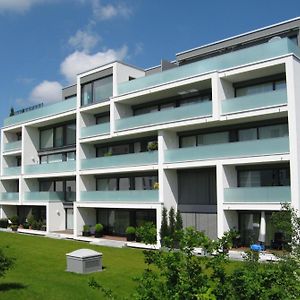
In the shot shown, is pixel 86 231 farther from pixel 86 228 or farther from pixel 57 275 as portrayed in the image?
pixel 57 275

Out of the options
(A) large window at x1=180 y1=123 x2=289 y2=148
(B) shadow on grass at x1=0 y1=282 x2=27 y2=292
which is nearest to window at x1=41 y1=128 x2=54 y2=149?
(A) large window at x1=180 y1=123 x2=289 y2=148

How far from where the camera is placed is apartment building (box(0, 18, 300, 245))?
2567 cm

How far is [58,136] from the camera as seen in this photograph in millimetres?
45469

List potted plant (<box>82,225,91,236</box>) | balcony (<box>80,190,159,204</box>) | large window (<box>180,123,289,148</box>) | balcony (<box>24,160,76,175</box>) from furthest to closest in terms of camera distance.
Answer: balcony (<box>24,160,76,175</box>)
potted plant (<box>82,225,91,236</box>)
balcony (<box>80,190,159,204</box>)
large window (<box>180,123,289,148</box>)

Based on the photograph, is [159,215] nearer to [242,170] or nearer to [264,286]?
[242,170]

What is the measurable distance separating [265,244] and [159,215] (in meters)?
7.77

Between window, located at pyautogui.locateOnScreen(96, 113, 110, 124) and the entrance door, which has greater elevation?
window, located at pyautogui.locateOnScreen(96, 113, 110, 124)

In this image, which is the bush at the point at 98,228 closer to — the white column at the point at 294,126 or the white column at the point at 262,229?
the white column at the point at 262,229

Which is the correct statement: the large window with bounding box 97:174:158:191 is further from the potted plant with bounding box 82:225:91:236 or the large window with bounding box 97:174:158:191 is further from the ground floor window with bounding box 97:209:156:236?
the potted plant with bounding box 82:225:91:236

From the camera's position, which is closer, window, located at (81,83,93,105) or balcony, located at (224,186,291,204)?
balcony, located at (224,186,291,204)

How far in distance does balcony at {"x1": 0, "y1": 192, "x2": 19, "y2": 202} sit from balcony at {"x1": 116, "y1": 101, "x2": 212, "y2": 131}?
739 inches

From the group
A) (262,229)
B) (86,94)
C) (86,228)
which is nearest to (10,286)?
(262,229)

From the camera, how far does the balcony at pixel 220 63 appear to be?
2517cm

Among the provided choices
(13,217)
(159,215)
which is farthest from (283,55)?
(13,217)
